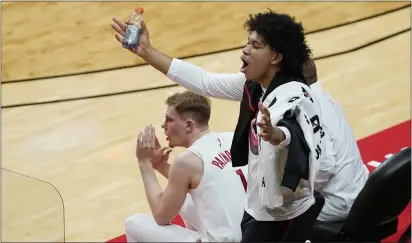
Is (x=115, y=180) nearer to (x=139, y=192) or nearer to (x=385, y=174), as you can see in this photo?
(x=139, y=192)

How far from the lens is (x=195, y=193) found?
329 centimetres

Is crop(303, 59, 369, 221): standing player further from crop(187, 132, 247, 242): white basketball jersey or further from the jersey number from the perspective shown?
crop(187, 132, 247, 242): white basketball jersey

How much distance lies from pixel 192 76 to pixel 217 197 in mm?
555

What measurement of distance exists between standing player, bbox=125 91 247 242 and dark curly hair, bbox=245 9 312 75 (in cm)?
57

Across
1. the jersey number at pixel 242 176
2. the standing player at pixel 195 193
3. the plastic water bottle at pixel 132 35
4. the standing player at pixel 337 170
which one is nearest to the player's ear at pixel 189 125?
the standing player at pixel 195 193

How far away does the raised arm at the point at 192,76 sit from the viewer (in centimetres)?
339

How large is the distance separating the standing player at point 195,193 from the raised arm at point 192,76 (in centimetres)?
A: 19

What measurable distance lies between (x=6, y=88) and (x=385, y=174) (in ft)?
13.5

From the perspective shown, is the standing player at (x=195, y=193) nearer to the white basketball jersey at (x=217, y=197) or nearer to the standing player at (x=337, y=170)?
the white basketball jersey at (x=217, y=197)

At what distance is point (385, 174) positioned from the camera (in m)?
3.31

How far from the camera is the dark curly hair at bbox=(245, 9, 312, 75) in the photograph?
292 centimetres

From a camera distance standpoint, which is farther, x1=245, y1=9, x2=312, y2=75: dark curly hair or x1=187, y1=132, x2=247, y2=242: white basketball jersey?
x1=187, y1=132, x2=247, y2=242: white basketball jersey

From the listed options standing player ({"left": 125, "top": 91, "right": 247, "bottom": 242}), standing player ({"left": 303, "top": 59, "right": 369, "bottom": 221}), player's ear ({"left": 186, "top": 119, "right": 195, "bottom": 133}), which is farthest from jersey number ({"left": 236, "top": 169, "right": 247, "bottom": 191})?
standing player ({"left": 303, "top": 59, "right": 369, "bottom": 221})

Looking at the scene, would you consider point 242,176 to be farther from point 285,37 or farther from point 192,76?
point 285,37
